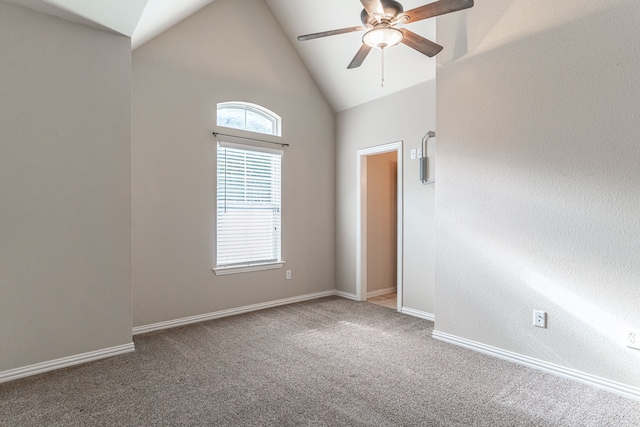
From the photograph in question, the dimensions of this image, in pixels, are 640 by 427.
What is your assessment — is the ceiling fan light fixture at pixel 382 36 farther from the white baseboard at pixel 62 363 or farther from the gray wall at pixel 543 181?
the white baseboard at pixel 62 363

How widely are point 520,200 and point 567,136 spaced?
1.83ft

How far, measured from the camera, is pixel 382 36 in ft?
8.03

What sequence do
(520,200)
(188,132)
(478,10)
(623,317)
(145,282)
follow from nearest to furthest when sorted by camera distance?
(623,317) → (520,200) → (478,10) → (145,282) → (188,132)

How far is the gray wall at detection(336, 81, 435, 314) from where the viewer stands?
4004mm

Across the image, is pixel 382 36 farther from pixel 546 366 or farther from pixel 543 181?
pixel 546 366

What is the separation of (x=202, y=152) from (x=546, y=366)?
3764 mm

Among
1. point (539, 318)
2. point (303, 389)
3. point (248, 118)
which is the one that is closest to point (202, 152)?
point (248, 118)

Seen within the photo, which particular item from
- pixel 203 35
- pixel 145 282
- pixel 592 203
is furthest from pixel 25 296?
pixel 592 203

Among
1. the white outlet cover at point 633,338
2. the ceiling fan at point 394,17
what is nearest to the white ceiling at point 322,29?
the ceiling fan at point 394,17

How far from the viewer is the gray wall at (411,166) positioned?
13.1ft

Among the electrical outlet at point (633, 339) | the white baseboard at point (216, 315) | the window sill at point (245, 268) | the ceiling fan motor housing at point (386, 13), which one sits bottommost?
the white baseboard at point (216, 315)

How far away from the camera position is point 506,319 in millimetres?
2867

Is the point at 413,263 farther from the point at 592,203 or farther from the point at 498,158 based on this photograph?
the point at 592,203

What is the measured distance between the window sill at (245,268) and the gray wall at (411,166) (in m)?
1.16
